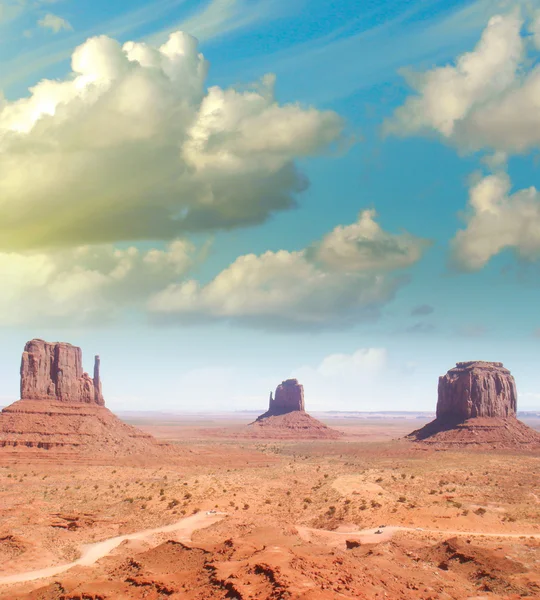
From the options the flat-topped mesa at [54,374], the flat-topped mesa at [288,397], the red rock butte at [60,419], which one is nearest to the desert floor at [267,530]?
the red rock butte at [60,419]

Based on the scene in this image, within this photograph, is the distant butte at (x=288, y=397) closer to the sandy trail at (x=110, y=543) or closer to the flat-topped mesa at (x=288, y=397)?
the flat-topped mesa at (x=288, y=397)

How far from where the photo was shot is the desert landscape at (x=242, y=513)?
27.2 m

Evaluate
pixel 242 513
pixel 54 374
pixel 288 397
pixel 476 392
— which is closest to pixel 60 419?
pixel 54 374

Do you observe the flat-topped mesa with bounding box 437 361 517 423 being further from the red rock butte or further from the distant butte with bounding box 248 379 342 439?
the red rock butte

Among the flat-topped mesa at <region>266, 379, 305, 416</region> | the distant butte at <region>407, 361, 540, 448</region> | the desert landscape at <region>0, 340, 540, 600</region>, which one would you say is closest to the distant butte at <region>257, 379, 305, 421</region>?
the flat-topped mesa at <region>266, 379, 305, 416</region>

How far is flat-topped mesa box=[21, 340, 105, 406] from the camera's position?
308 feet

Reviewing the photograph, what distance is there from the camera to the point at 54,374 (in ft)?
314

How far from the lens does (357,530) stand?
44000mm

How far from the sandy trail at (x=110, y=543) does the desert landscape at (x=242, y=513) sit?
6.3 inches

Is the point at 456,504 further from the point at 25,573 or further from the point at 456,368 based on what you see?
the point at 456,368

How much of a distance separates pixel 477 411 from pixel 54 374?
88845 millimetres

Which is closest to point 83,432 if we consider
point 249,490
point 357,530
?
point 249,490

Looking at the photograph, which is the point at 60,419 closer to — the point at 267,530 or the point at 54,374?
the point at 54,374

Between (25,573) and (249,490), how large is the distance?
30969 millimetres
